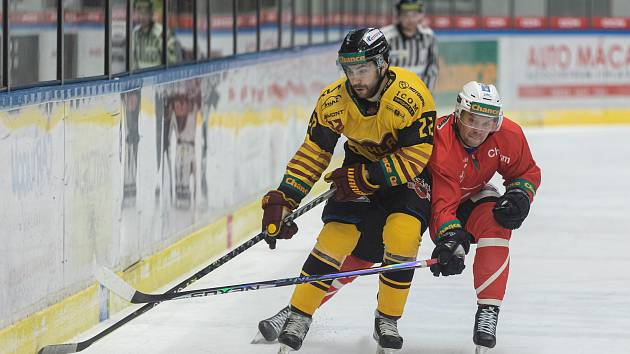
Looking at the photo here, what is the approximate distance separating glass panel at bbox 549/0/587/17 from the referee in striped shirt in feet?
24.1

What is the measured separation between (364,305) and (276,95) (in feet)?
12.2

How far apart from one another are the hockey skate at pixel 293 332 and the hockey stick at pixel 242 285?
140 mm

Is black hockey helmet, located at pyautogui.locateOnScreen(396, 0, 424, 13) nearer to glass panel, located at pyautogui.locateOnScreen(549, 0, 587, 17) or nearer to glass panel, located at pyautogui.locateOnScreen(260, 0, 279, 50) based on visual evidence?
glass panel, located at pyautogui.locateOnScreen(260, 0, 279, 50)

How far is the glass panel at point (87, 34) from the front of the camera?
6.12 m

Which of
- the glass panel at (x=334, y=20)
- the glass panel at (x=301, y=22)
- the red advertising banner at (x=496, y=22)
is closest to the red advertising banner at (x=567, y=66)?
the red advertising banner at (x=496, y=22)

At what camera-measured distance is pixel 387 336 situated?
5.06 m

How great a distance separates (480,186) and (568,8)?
1286 centimetres

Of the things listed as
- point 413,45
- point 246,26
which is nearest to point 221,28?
point 246,26

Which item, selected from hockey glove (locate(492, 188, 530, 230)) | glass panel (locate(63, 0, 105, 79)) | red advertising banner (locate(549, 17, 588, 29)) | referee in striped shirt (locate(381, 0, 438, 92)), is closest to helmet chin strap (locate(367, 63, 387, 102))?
hockey glove (locate(492, 188, 530, 230))

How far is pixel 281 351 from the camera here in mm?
5109

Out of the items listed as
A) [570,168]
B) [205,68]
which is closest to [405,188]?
[205,68]

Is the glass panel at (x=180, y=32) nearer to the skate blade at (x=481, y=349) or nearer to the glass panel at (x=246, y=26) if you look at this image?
the glass panel at (x=246, y=26)

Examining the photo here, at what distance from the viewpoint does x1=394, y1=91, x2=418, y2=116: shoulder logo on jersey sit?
16.4ft

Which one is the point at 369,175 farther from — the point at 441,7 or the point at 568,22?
the point at 441,7
